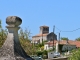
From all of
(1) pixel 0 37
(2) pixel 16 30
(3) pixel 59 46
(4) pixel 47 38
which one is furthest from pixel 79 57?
(4) pixel 47 38

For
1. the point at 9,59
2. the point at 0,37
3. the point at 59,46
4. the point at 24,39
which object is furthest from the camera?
the point at 59,46

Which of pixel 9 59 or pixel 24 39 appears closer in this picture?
pixel 9 59

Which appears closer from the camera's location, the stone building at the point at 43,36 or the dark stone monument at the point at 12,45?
the dark stone monument at the point at 12,45

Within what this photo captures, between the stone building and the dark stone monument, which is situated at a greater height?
the dark stone monument

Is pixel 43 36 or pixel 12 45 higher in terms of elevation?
pixel 12 45

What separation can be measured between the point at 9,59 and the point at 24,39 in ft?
94.8

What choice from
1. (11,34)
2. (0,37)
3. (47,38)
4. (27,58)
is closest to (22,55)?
(27,58)

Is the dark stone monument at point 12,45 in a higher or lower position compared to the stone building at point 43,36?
higher

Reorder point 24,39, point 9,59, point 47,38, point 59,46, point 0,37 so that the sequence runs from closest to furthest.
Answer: point 9,59 → point 0,37 → point 24,39 → point 59,46 → point 47,38

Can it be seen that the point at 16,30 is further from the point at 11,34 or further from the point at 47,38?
the point at 47,38

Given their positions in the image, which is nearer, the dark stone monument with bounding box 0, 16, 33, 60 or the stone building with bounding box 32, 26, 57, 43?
the dark stone monument with bounding box 0, 16, 33, 60

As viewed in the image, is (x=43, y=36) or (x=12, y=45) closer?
(x=12, y=45)

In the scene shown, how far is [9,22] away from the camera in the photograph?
3748mm

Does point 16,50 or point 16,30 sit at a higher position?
point 16,30
